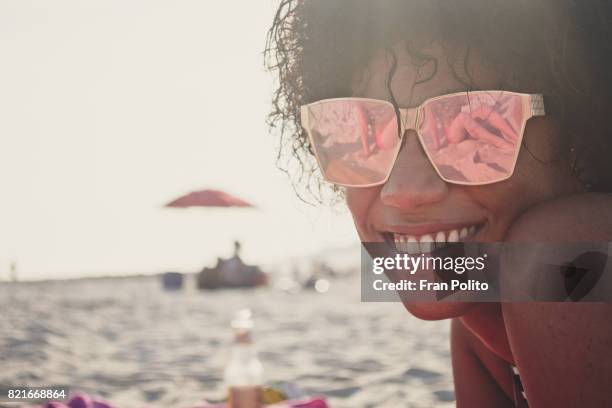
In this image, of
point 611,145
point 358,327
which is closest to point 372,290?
point 611,145

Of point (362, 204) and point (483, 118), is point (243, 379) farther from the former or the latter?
point (483, 118)

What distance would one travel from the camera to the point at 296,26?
206 cm

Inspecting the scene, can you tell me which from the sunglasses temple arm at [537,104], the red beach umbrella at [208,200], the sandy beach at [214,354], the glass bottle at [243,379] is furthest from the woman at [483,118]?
the red beach umbrella at [208,200]

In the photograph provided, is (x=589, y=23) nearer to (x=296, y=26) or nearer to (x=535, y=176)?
(x=535, y=176)

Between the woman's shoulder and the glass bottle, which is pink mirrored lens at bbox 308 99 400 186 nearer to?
the woman's shoulder

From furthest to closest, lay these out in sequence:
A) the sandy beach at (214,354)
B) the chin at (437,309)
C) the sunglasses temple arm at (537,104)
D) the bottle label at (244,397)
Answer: the sandy beach at (214,354) → the chin at (437,309) → the sunglasses temple arm at (537,104) → the bottle label at (244,397)

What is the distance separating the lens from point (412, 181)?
1.63 metres

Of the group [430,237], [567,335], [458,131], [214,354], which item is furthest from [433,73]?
[214,354]

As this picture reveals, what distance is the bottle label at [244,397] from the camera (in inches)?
58.2

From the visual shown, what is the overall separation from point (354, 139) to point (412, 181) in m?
0.23

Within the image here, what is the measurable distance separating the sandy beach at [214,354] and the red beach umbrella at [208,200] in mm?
3432

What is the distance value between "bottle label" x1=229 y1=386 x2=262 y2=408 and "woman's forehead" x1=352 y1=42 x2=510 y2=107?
744 millimetres

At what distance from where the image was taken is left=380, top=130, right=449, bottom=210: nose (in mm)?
1607

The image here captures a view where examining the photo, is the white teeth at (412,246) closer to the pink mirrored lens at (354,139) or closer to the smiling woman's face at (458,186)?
the smiling woman's face at (458,186)
